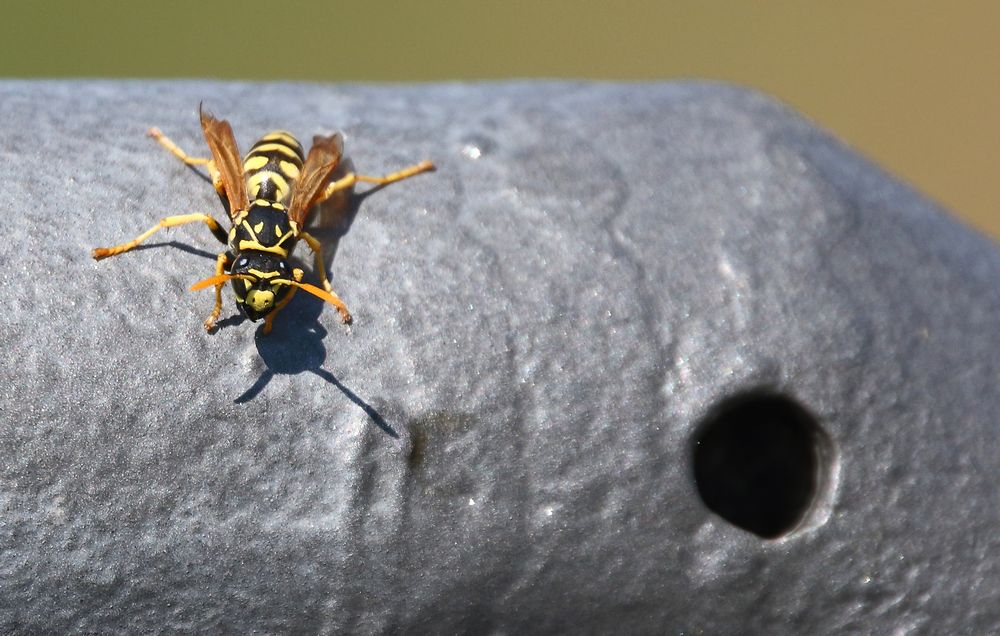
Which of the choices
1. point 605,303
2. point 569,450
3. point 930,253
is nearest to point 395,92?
point 605,303

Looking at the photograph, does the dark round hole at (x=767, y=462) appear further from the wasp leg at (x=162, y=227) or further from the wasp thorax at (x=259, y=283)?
the wasp leg at (x=162, y=227)

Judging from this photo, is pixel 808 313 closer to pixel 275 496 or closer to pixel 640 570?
pixel 640 570

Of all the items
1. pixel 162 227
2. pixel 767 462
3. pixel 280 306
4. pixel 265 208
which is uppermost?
pixel 265 208

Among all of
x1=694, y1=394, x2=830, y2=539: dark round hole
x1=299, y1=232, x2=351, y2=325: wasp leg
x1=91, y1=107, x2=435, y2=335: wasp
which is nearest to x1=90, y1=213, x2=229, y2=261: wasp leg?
x1=91, y1=107, x2=435, y2=335: wasp

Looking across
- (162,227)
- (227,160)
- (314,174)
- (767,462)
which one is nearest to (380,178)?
(314,174)

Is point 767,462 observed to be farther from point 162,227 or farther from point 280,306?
point 162,227

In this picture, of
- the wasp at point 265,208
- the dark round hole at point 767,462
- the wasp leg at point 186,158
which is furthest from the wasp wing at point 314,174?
the dark round hole at point 767,462
